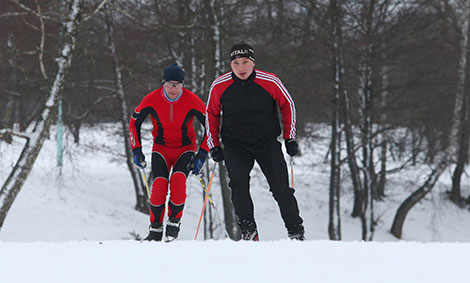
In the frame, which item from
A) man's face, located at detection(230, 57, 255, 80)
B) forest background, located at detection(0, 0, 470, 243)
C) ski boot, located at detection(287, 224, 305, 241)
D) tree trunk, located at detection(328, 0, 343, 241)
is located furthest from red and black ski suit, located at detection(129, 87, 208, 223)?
tree trunk, located at detection(328, 0, 343, 241)

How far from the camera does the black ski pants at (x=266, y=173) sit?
4.66m

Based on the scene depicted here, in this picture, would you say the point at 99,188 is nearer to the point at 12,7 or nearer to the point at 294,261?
the point at 12,7

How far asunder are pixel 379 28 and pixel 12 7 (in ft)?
33.2

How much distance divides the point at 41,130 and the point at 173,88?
5.01 meters

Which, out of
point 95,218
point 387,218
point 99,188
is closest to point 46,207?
point 95,218

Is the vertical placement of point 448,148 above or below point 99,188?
above

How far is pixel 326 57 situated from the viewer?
593 inches

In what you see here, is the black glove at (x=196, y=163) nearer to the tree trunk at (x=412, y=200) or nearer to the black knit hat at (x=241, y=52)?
the black knit hat at (x=241, y=52)

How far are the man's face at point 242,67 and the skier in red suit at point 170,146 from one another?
3.02 feet

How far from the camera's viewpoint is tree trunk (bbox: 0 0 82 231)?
9242mm

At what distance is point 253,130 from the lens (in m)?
4.63

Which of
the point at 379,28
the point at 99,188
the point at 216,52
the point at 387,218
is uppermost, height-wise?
the point at 379,28

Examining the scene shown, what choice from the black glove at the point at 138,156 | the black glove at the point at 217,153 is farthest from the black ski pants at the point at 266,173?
the black glove at the point at 138,156

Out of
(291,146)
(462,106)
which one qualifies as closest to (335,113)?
(462,106)
